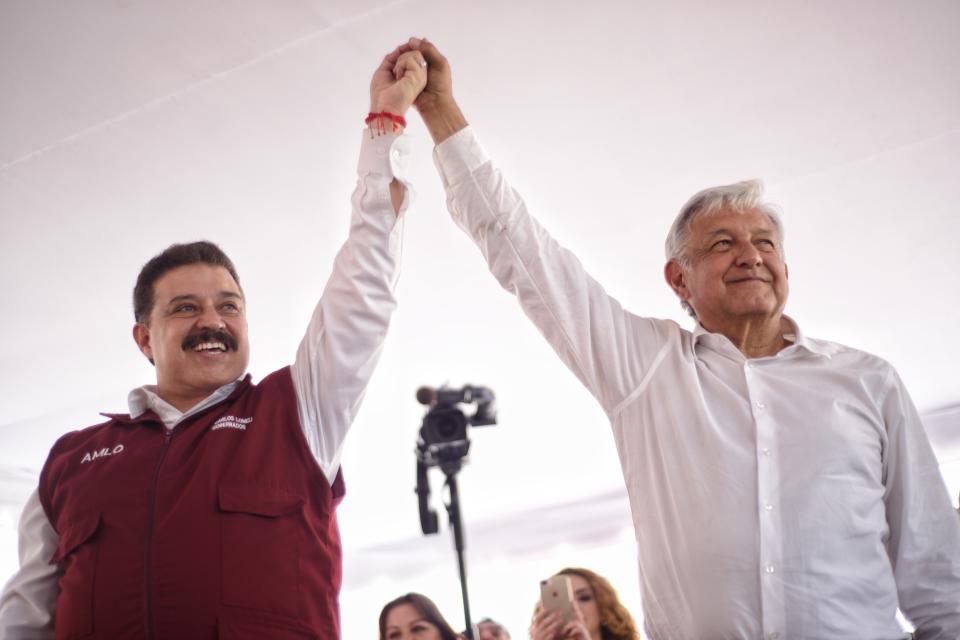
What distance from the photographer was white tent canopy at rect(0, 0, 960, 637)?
9.91 ft

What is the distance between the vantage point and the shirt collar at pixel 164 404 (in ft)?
6.05

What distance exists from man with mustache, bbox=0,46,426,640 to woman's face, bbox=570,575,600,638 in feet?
7.06

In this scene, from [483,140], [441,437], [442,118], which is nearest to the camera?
[441,437]

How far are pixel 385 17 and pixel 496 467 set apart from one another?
4.58 metres

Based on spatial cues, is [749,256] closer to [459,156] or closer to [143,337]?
[459,156]

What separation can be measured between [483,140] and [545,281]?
1841 millimetres

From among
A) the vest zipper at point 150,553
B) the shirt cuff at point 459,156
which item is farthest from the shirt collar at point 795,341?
the vest zipper at point 150,553

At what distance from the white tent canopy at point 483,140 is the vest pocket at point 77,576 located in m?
1.71

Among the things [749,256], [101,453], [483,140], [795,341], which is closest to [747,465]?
[795,341]

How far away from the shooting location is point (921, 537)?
72.0 inches

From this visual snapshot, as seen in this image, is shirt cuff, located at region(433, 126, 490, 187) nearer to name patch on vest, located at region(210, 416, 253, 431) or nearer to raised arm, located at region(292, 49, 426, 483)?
raised arm, located at region(292, 49, 426, 483)

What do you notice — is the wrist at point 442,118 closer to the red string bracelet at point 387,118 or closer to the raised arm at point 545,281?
the raised arm at point 545,281

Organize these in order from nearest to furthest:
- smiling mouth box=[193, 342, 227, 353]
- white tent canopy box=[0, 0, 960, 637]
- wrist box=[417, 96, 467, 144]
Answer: smiling mouth box=[193, 342, 227, 353]
wrist box=[417, 96, 467, 144]
white tent canopy box=[0, 0, 960, 637]

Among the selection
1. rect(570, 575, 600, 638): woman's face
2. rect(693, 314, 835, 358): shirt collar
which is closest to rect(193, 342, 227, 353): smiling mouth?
rect(693, 314, 835, 358): shirt collar
